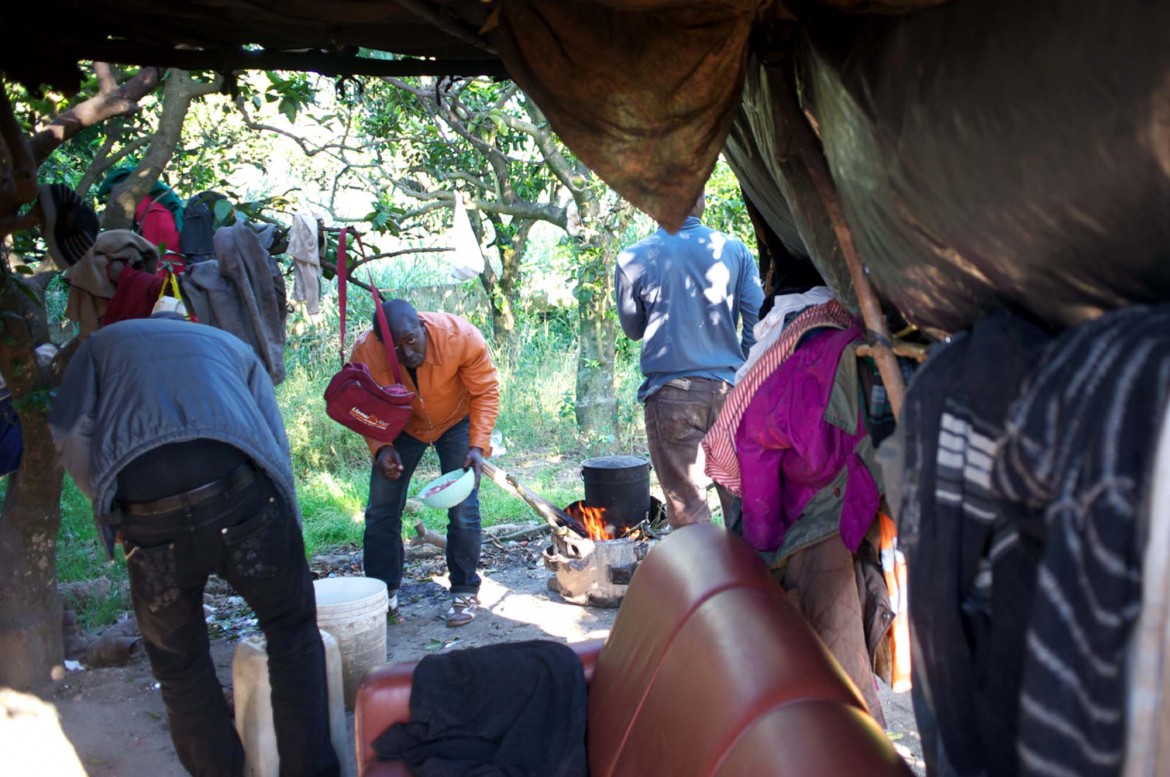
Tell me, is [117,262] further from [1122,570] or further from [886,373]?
[1122,570]

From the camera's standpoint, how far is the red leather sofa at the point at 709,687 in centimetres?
163

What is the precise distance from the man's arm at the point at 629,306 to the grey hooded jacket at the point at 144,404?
8.75 feet

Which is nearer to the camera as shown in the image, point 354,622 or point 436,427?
point 354,622

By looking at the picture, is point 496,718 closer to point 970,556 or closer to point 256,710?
point 256,710

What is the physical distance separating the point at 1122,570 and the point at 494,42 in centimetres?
179

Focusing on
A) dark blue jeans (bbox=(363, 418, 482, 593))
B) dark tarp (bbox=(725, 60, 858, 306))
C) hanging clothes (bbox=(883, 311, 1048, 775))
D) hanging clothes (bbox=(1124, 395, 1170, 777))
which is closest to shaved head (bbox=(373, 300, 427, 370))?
dark blue jeans (bbox=(363, 418, 482, 593))

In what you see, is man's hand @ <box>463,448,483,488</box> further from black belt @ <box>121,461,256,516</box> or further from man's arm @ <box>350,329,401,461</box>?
black belt @ <box>121,461,256,516</box>

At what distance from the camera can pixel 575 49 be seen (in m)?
2.08

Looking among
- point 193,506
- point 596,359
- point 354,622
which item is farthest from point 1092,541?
point 596,359

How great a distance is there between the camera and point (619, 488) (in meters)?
5.75

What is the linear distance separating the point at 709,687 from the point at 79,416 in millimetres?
2506

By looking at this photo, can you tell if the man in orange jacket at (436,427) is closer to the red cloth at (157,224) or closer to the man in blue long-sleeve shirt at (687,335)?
the man in blue long-sleeve shirt at (687,335)

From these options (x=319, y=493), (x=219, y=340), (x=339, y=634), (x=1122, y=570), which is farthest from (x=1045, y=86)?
(x=319, y=493)

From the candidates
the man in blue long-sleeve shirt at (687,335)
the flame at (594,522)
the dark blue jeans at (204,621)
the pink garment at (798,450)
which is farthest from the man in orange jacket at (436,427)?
the pink garment at (798,450)
